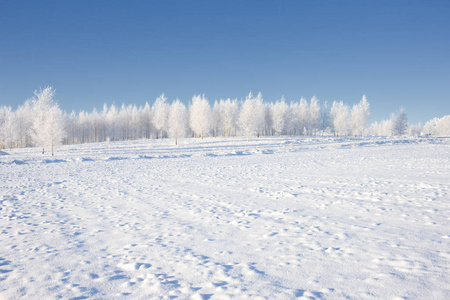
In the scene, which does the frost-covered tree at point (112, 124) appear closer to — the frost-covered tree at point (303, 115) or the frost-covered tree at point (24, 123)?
the frost-covered tree at point (24, 123)

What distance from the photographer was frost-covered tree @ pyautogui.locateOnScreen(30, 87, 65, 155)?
95.3 ft

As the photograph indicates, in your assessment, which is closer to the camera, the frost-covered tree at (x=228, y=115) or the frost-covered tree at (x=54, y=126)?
the frost-covered tree at (x=54, y=126)

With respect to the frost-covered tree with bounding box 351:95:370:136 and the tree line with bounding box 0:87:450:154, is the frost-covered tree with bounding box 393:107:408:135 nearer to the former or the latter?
the tree line with bounding box 0:87:450:154

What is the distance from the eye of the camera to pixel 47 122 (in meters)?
28.9

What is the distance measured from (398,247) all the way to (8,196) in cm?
1118

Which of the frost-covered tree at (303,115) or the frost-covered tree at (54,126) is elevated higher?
the frost-covered tree at (303,115)

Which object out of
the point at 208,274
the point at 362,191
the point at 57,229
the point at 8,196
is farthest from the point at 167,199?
the point at 362,191

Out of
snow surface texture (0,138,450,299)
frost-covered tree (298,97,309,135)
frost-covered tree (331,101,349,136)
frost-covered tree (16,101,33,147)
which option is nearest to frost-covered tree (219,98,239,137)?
frost-covered tree (298,97,309,135)

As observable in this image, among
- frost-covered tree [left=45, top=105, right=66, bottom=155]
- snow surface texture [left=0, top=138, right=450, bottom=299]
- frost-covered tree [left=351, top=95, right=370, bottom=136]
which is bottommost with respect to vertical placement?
snow surface texture [left=0, top=138, right=450, bottom=299]

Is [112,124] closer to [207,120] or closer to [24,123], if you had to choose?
[24,123]

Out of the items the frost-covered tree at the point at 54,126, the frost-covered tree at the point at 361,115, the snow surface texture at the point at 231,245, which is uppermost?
the frost-covered tree at the point at 361,115

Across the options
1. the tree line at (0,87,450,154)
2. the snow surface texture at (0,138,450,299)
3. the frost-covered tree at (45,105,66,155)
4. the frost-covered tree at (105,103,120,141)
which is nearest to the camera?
the snow surface texture at (0,138,450,299)

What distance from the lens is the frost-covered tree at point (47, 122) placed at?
95.3 ft

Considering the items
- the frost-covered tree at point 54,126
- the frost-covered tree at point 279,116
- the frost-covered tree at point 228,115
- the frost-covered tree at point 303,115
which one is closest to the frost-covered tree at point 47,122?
the frost-covered tree at point 54,126
